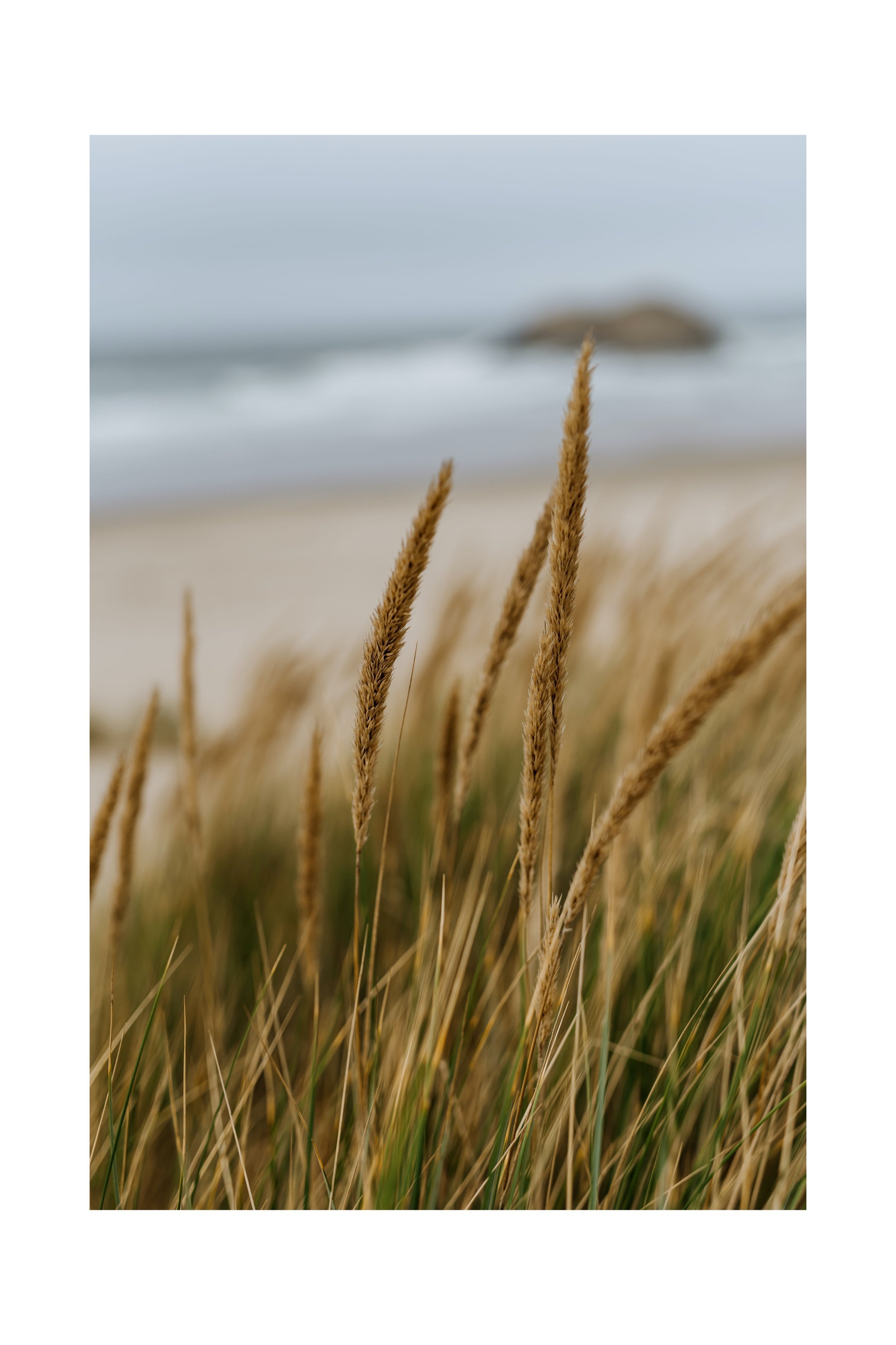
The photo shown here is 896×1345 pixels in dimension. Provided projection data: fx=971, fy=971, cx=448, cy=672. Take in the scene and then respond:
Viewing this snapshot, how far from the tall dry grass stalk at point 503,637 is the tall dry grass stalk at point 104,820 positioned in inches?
19.1

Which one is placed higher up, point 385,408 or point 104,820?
point 385,408

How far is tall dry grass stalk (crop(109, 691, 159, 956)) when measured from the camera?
4.52ft

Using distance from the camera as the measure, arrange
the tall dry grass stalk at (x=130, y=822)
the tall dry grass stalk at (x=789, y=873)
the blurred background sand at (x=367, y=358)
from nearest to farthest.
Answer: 1. the tall dry grass stalk at (x=789, y=873)
2. the tall dry grass stalk at (x=130, y=822)
3. the blurred background sand at (x=367, y=358)

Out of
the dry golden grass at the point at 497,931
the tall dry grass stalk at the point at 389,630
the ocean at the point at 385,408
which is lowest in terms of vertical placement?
the dry golden grass at the point at 497,931

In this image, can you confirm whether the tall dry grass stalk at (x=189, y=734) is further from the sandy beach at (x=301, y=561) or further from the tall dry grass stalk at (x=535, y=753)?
the tall dry grass stalk at (x=535, y=753)

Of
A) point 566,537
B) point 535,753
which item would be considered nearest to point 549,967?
point 535,753

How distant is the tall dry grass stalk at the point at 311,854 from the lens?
53.0 inches

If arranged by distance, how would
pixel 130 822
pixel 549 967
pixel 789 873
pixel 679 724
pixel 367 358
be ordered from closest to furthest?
pixel 679 724
pixel 549 967
pixel 789 873
pixel 130 822
pixel 367 358

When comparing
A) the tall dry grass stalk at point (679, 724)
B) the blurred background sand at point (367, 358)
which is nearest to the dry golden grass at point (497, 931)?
the tall dry grass stalk at point (679, 724)

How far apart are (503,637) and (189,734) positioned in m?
0.57

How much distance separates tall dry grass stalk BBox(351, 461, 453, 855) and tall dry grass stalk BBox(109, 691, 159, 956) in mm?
395

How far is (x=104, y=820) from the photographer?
1.37 meters

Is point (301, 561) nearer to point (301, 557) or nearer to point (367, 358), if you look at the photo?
point (301, 557)
